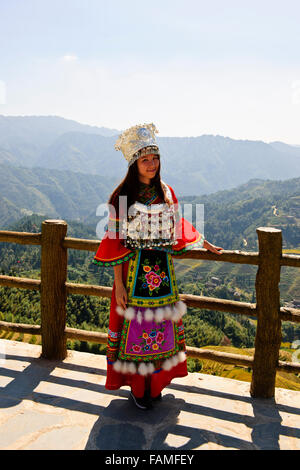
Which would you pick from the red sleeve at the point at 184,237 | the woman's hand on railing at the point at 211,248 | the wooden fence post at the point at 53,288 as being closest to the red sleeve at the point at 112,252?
the red sleeve at the point at 184,237

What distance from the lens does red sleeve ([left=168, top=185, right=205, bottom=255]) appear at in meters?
2.67

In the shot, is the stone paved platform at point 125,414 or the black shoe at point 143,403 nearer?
the stone paved platform at point 125,414

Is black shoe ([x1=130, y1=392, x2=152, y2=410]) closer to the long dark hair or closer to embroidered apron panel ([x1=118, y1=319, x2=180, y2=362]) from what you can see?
embroidered apron panel ([x1=118, y1=319, x2=180, y2=362])

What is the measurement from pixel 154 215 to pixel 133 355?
37.8 inches

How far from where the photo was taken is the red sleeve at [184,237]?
105 inches

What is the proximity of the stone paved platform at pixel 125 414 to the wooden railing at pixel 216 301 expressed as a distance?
230 millimetres

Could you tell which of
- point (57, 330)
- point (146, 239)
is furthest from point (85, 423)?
point (146, 239)

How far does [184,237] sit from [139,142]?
774 mm

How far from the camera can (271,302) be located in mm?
2795

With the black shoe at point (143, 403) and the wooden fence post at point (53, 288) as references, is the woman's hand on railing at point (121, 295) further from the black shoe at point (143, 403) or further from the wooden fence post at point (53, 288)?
the wooden fence post at point (53, 288)

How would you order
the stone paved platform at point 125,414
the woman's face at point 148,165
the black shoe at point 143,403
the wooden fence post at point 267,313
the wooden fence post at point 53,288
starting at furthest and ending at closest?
the wooden fence post at point 53,288 → the wooden fence post at point 267,313 → the black shoe at point 143,403 → the woman's face at point 148,165 → the stone paved platform at point 125,414

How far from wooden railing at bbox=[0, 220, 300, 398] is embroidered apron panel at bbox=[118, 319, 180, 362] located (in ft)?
1.79

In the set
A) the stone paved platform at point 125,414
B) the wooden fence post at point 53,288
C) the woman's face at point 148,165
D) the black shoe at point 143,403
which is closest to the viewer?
the stone paved platform at point 125,414
